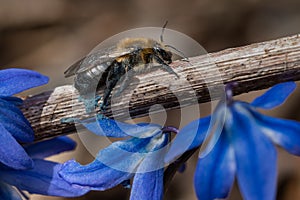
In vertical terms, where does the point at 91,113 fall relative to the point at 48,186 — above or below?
above

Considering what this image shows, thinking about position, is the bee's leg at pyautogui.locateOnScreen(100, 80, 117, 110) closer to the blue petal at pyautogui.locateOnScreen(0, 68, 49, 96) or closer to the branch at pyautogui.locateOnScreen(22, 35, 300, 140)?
the branch at pyautogui.locateOnScreen(22, 35, 300, 140)

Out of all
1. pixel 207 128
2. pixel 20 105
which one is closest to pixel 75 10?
pixel 20 105

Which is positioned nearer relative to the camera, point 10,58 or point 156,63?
point 156,63

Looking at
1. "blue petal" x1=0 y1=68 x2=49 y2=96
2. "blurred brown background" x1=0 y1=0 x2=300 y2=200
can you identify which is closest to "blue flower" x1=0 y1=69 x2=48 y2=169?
"blue petal" x1=0 y1=68 x2=49 y2=96

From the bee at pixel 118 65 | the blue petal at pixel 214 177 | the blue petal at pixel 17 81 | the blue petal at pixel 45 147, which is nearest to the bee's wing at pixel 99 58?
the bee at pixel 118 65

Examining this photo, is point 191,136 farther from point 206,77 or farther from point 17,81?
point 17,81

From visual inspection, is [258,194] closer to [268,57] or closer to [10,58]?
[268,57]

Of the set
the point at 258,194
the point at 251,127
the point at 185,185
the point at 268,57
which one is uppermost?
the point at 268,57

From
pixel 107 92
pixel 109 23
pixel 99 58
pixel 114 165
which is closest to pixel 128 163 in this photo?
pixel 114 165
